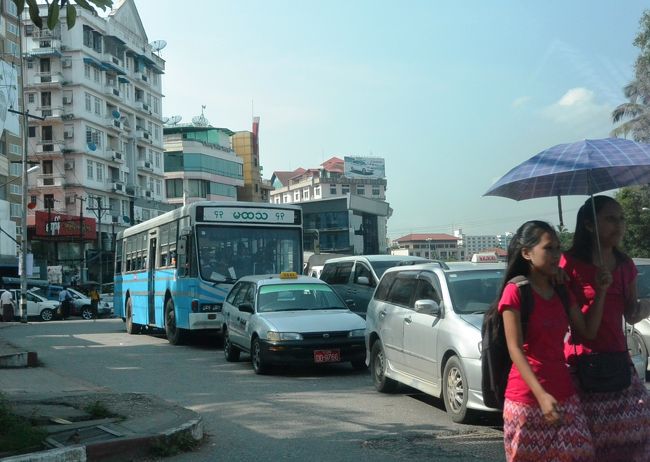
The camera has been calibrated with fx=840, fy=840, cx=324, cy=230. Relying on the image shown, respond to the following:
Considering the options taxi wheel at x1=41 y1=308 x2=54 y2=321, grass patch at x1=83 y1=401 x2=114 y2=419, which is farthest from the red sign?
grass patch at x1=83 y1=401 x2=114 y2=419

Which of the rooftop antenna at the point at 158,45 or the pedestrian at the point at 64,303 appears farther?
the rooftop antenna at the point at 158,45

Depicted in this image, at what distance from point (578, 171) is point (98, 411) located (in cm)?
539

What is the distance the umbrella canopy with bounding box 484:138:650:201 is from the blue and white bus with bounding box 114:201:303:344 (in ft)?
40.2

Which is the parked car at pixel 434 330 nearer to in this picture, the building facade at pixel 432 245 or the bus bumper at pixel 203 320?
the bus bumper at pixel 203 320

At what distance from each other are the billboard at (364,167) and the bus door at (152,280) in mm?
119108

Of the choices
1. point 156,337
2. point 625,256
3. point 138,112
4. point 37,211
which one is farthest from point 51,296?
point 625,256

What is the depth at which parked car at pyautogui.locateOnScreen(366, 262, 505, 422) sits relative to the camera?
8508 mm

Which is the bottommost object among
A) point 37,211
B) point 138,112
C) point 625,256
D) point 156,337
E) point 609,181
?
point 156,337

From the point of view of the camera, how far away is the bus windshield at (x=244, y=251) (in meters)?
18.1

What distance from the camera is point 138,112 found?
249 feet

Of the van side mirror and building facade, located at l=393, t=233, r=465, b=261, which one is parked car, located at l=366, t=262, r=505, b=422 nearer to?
the van side mirror

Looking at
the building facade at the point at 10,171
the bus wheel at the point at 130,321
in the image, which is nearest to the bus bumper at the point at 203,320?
the bus wheel at the point at 130,321

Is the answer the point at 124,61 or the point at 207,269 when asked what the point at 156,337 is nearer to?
the point at 207,269

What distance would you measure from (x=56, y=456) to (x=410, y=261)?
474 inches
